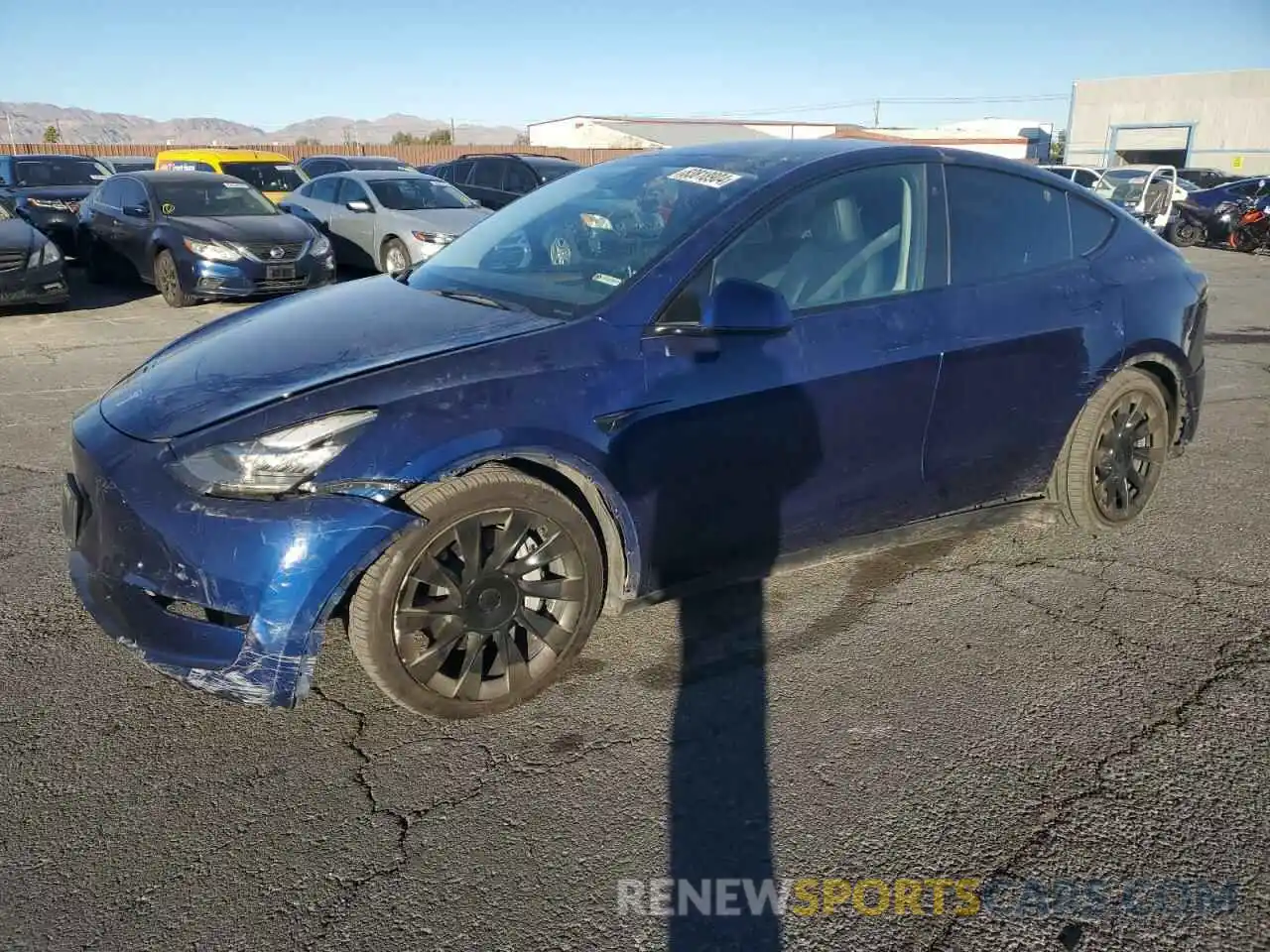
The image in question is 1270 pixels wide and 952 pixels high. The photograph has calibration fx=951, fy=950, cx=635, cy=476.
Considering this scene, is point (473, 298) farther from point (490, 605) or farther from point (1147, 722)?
point (1147, 722)

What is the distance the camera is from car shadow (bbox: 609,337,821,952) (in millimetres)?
2301

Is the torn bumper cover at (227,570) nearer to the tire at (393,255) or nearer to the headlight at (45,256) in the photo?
the headlight at (45,256)

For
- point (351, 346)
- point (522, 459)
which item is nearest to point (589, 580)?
point (522, 459)

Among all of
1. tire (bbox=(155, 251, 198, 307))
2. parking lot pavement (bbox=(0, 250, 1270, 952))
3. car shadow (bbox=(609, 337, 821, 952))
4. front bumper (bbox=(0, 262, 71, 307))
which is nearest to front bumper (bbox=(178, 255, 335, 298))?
tire (bbox=(155, 251, 198, 307))

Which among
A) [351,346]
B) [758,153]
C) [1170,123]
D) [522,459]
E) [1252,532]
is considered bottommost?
[1252,532]

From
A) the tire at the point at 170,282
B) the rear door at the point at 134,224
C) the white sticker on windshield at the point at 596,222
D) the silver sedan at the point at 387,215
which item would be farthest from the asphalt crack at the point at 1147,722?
the rear door at the point at 134,224

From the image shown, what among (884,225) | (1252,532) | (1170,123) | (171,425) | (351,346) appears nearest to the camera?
(171,425)

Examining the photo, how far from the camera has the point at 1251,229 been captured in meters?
18.9

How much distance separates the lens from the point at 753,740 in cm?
274

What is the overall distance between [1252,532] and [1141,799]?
2424 millimetres

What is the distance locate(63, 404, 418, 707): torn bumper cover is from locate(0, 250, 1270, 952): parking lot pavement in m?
0.33

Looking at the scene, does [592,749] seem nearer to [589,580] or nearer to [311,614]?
[589,580]

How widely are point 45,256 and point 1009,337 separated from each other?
32.2ft

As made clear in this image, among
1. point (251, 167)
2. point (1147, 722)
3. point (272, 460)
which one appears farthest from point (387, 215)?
point (1147, 722)
